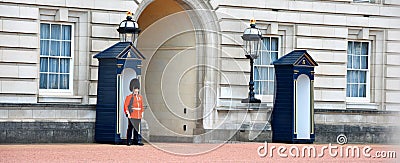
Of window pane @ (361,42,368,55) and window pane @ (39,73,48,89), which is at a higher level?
window pane @ (361,42,368,55)

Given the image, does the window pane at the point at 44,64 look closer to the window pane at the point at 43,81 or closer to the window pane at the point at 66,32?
the window pane at the point at 43,81

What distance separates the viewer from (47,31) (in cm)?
2411

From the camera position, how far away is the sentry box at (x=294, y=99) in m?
25.9

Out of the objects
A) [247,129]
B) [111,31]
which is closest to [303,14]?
[247,129]

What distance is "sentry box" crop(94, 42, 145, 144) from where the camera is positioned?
23.4 m

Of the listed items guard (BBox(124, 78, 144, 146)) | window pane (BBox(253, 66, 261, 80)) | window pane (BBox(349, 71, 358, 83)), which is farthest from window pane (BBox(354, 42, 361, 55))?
guard (BBox(124, 78, 144, 146))

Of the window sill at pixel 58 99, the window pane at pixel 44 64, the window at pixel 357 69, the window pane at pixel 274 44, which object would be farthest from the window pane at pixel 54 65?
the window at pixel 357 69

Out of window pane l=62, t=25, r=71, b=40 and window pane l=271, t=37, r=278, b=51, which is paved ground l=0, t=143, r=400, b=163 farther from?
window pane l=271, t=37, r=278, b=51

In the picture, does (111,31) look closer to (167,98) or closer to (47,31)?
(47,31)

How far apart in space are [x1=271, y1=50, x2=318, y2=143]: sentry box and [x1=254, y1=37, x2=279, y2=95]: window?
57.0 inches

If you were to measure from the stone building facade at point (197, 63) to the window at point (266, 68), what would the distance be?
0.03 meters

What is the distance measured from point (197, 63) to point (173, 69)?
1.09 meters

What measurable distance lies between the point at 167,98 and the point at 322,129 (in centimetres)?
422

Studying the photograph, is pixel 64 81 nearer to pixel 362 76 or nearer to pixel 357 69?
pixel 357 69
